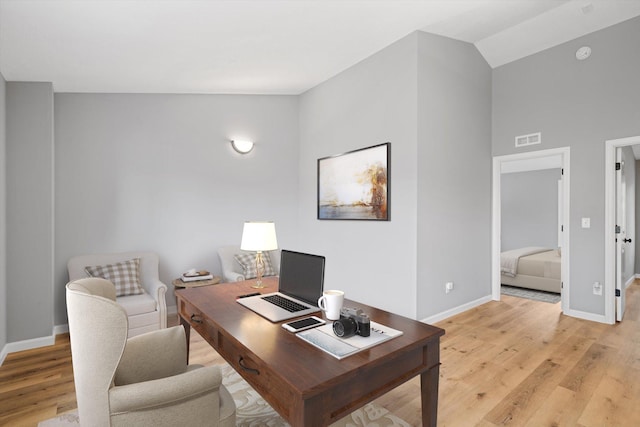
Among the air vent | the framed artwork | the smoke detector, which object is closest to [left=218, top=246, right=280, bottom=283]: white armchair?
the framed artwork

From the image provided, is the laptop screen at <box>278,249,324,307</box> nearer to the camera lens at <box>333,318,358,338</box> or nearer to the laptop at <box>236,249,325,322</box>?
the laptop at <box>236,249,325,322</box>

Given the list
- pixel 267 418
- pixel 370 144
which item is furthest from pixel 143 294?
pixel 370 144

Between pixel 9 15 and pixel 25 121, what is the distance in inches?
49.0

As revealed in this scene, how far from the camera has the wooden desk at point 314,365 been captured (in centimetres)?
108

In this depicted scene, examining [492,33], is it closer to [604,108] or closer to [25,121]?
[604,108]

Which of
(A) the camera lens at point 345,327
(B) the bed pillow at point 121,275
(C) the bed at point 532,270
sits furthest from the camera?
(C) the bed at point 532,270

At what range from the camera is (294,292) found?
1.89 meters

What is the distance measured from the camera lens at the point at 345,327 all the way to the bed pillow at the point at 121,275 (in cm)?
276

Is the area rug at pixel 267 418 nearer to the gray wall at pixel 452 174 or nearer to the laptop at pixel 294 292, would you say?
the laptop at pixel 294 292

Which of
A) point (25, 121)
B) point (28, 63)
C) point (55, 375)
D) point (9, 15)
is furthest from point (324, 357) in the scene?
point (25, 121)

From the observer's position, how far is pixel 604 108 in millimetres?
3607

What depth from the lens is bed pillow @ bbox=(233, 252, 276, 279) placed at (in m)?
3.96

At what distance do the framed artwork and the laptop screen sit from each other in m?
1.95

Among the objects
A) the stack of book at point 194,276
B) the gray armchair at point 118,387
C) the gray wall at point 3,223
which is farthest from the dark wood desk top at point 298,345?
the gray wall at point 3,223
